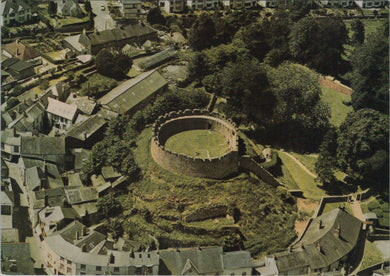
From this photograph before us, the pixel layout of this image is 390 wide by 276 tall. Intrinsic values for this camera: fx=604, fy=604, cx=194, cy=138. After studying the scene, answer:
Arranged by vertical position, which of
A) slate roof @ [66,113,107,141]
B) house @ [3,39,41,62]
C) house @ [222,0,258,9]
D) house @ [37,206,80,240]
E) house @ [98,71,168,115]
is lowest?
house @ [37,206,80,240]

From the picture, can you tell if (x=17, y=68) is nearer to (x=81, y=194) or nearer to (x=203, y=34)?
(x=81, y=194)

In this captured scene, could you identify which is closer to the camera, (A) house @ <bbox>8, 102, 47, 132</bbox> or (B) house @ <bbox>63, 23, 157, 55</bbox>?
(A) house @ <bbox>8, 102, 47, 132</bbox>

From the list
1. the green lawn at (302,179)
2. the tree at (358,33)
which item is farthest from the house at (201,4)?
the green lawn at (302,179)

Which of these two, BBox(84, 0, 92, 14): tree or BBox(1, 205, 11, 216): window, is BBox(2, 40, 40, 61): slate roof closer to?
BBox(84, 0, 92, 14): tree

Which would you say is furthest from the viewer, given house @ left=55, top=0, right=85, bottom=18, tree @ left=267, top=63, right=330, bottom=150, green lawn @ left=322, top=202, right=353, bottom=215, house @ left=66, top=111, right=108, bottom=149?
house @ left=55, top=0, right=85, bottom=18

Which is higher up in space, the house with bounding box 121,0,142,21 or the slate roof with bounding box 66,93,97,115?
the house with bounding box 121,0,142,21

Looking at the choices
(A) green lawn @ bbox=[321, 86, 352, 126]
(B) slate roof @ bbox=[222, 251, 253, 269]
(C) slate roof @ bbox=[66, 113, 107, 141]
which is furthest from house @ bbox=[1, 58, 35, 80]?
(B) slate roof @ bbox=[222, 251, 253, 269]

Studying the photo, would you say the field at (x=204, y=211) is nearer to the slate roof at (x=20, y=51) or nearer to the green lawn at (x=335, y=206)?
the green lawn at (x=335, y=206)
